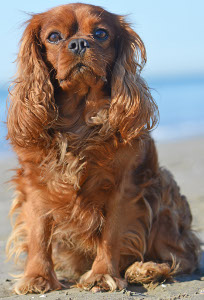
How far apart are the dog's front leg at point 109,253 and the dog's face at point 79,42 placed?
0.82 meters

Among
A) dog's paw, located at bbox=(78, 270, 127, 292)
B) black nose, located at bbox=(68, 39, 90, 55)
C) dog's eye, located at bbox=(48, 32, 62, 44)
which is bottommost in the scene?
dog's paw, located at bbox=(78, 270, 127, 292)

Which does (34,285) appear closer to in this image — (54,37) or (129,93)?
(129,93)

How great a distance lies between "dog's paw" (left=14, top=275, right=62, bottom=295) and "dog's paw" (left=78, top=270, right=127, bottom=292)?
0.61 feet

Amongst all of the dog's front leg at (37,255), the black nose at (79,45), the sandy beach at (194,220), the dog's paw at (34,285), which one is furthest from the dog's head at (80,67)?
the dog's paw at (34,285)

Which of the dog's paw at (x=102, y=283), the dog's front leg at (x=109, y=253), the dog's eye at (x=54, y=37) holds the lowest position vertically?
the dog's paw at (x=102, y=283)

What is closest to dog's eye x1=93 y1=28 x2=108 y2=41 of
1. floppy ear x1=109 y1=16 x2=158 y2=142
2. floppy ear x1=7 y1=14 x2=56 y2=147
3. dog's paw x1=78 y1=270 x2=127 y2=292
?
floppy ear x1=109 y1=16 x2=158 y2=142

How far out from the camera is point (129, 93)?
3.31 meters

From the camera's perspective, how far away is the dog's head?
10.2 ft

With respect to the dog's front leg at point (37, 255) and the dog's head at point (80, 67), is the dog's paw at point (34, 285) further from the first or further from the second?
the dog's head at point (80, 67)

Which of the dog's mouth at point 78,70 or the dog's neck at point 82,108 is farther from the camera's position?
the dog's neck at point 82,108

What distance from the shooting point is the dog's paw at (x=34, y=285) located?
323 cm

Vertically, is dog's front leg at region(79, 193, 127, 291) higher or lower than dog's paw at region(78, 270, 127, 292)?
higher

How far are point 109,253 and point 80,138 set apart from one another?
2.53 feet

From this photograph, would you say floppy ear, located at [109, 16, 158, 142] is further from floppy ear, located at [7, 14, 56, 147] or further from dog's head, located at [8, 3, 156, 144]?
floppy ear, located at [7, 14, 56, 147]
